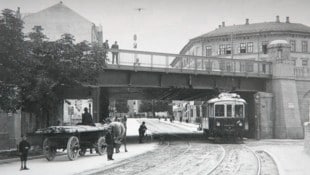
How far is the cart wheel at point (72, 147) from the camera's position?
20.2 m

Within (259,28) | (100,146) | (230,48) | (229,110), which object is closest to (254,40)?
(259,28)

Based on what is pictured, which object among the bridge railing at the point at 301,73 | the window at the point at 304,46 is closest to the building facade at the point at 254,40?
the window at the point at 304,46

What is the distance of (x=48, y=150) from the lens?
20.6 meters

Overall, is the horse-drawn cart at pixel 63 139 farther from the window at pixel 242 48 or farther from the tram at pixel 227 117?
the window at pixel 242 48

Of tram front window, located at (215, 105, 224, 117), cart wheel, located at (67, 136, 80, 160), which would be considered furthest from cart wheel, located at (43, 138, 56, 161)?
tram front window, located at (215, 105, 224, 117)

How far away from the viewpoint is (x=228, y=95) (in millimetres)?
34312

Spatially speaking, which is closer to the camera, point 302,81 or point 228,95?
point 228,95

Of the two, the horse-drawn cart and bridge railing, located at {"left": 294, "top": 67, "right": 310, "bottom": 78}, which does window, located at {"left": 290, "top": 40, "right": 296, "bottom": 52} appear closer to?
bridge railing, located at {"left": 294, "top": 67, "right": 310, "bottom": 78}

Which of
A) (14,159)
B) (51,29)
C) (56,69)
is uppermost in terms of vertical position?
(51,29)

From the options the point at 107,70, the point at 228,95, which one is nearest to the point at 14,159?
the point at 107,70

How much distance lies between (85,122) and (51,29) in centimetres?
3804

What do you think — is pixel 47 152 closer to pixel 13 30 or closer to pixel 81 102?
pixel 13 30

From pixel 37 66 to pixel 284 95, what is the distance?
73.5 ft

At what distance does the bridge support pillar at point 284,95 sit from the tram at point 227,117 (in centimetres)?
640
